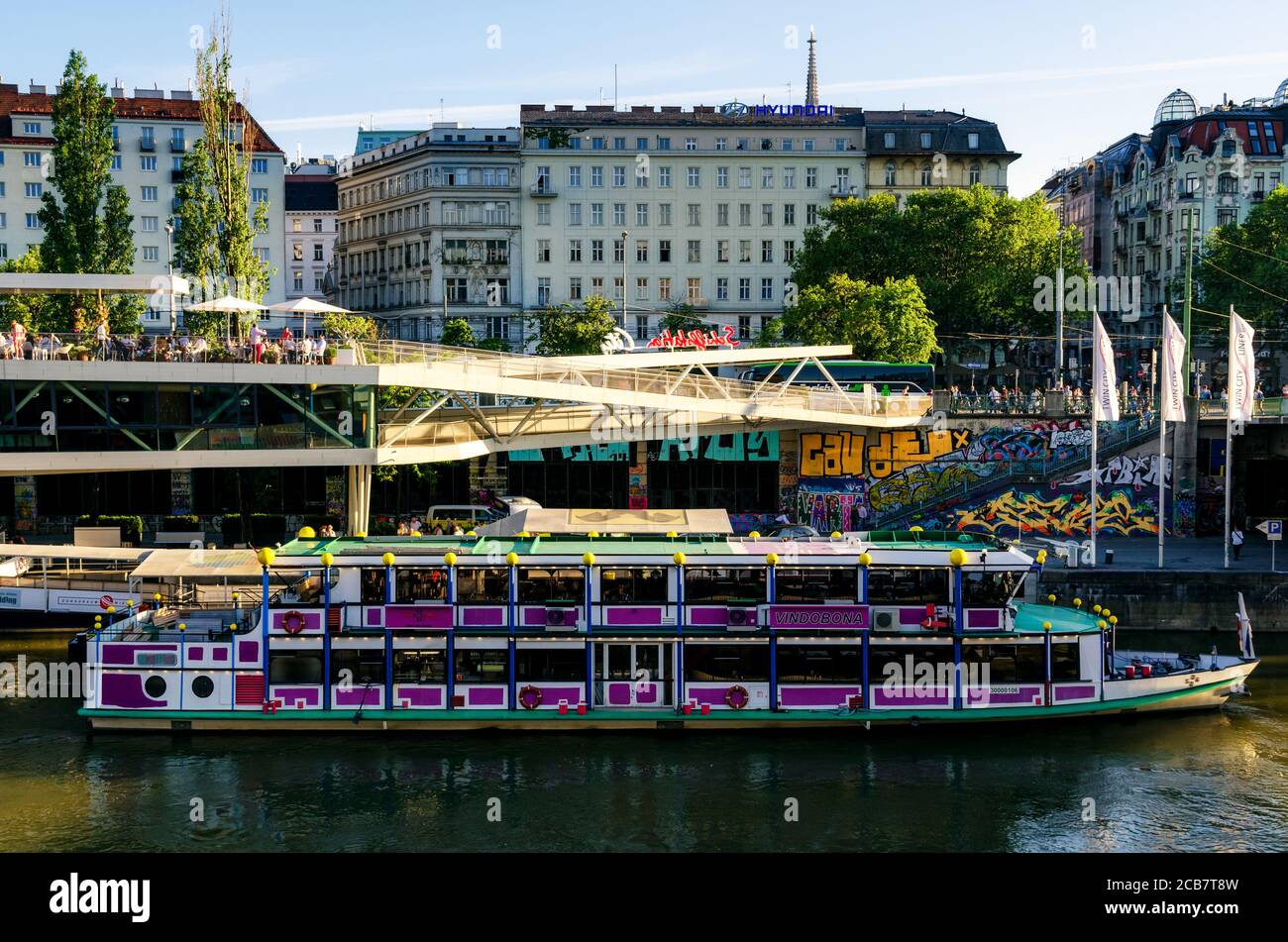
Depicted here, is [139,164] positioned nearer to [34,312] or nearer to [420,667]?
[34,312]

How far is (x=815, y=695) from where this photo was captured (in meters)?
36.7

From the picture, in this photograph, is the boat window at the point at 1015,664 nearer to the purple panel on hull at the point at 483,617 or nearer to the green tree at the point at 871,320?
the purple panel on hull at the point at 483,617

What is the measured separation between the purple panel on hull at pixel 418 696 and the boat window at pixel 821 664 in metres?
8.53

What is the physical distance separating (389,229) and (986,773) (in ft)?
288

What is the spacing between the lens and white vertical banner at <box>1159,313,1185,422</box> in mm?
51219

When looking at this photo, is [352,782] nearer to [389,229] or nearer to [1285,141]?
[389,229]

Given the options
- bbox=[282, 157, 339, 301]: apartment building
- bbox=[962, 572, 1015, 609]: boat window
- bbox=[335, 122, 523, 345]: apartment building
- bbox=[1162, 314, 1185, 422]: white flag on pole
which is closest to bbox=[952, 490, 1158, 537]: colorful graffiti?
bbox=[1162, 314, 1185, 422]: white flag on pole

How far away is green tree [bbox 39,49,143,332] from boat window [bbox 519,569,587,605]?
33.1 meters

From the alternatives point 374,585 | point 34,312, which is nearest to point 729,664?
point 374,585

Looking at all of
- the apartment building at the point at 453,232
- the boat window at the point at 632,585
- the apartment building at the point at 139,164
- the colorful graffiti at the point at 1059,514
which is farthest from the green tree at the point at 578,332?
the boat window at the point at 632,585

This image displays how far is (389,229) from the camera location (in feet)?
372

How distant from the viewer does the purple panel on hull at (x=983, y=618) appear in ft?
120

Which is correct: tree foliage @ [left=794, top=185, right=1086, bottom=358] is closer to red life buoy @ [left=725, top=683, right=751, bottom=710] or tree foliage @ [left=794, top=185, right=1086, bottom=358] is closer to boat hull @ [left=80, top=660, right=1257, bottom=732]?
boat hull @ [left=80, top=660, right=1257, bottom=732]

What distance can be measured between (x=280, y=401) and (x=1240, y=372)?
33.7m
